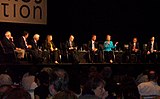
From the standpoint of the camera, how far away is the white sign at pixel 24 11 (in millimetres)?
14656

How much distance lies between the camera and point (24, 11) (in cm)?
1516

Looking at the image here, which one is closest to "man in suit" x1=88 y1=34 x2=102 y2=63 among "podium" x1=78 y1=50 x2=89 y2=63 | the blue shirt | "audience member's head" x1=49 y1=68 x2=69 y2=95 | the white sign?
"podium" x1=78 y1=50 x2=89 y2=63

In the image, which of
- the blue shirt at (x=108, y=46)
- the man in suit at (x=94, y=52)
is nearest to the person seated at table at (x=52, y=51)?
the man in suit at (x=94, y=52)

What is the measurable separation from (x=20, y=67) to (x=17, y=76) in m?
0.82

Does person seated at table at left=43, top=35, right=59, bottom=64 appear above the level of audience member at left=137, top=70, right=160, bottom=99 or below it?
above

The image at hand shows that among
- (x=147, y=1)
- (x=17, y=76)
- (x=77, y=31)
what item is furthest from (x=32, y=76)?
(x=147, y=1)

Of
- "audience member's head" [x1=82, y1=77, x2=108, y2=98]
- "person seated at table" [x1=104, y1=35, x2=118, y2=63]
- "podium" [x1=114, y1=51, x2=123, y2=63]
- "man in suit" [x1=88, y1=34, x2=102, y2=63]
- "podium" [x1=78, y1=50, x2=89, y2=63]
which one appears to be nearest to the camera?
"audience member's head" [x1=82, y1=77, x2=108, y2=98]

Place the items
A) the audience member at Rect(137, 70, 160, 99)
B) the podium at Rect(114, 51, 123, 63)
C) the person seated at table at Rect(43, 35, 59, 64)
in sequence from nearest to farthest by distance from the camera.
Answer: the audience member at Rect(137, 70, 160, 99) → the person seated at table at Rect(43, 35, 59, 64) → the podium at Rect(114, 51, 123, 63)

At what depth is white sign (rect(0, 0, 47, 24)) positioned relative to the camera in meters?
14.7

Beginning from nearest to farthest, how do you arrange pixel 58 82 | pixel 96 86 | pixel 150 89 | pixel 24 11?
pixel 58 82 → pixel 96 86 → pixel 150 89 → pixel 24 11

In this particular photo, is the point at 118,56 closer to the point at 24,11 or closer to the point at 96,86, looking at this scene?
the point at 24,11

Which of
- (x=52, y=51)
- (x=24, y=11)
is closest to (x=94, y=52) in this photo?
(x=52, y=51)

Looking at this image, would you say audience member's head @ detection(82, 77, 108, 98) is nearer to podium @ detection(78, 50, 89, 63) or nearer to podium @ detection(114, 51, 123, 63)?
podium @ detection(78, 50, 89, 63)

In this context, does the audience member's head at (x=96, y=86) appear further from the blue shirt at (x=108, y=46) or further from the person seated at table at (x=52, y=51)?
the blue shirt at (x=108, y=46)
